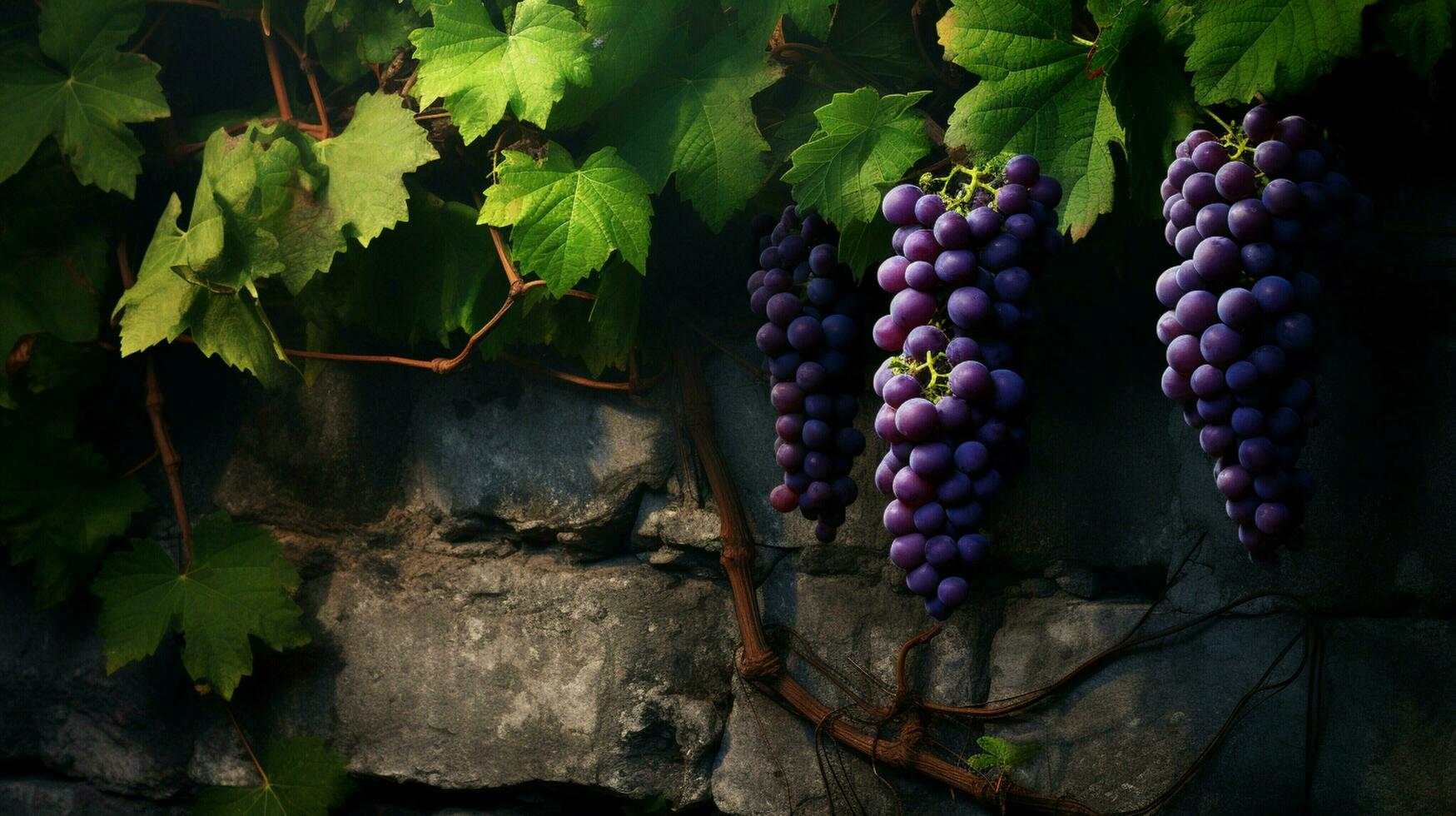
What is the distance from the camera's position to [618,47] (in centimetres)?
104

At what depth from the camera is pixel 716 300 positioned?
4.38 feet

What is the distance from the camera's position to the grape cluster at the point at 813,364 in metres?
0.99

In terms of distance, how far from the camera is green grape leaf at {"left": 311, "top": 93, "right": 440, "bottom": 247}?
1.13 metres

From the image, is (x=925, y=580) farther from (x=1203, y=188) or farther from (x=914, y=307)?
(x=1203, y=188)

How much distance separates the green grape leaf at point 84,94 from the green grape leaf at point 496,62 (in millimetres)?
431

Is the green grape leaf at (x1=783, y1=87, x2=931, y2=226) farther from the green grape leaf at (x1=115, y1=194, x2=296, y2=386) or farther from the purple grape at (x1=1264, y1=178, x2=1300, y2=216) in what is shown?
the green grape leaf at (x1=115, y1=194, x2=296, y2=386)

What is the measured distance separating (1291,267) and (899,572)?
1.97 feet

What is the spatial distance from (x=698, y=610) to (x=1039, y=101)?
76 centimetres

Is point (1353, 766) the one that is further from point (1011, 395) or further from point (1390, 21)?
point (1390, 21)

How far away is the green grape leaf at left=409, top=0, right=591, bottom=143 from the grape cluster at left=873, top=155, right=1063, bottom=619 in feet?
1.30

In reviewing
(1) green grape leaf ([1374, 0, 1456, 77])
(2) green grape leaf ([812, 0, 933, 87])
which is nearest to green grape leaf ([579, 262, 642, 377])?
(2) green grape leaf ([812, 0, 933, 87])

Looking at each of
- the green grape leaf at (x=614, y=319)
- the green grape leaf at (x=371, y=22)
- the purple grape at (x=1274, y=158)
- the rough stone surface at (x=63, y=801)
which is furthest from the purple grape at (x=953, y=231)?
the rough stone surface at (x=63, y=801)

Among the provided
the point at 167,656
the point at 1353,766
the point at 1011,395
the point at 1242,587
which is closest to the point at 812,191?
the point at 1011,395

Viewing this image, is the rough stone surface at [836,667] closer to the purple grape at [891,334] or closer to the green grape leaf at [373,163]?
the purple grape at [891,334]
